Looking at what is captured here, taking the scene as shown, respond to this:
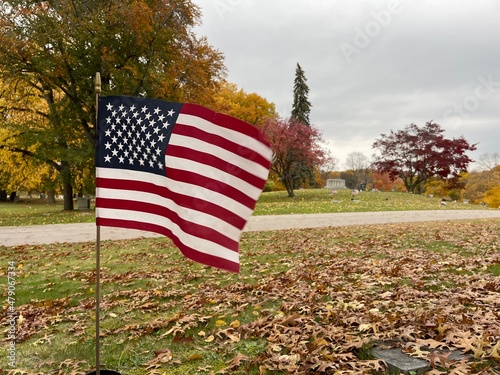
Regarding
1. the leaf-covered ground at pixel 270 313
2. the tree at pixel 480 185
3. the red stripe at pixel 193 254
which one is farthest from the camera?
the tree at pixel 480 185

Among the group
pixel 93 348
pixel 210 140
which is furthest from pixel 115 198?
pixel 93 348

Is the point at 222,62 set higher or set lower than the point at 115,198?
higher

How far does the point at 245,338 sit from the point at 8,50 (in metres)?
19.4

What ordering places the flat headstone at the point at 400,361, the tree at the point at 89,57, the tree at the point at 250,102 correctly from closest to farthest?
the flat headstone at the point at 400,361
the tree at the point at 89,57
the tree at the point at 250,102

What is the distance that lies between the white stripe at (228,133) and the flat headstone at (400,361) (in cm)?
185

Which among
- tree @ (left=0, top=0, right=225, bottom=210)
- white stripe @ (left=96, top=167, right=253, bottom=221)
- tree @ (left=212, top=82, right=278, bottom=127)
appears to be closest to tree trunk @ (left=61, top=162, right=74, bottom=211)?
tree @ (left=0, top=0, right=225, bottom=210)

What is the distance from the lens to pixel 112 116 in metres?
2.99

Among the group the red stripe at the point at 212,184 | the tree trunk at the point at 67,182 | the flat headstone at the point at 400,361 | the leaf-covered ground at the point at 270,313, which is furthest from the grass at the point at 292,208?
the flat headstone at the point at 400,361

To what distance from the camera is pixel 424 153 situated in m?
40.0

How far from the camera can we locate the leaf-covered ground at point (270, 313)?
3.21 m

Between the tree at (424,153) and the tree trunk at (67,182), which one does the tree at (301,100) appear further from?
the tree trunk at (67,182)

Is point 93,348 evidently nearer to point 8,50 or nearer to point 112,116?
point 112,116

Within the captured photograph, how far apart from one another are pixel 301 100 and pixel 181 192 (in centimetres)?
5089

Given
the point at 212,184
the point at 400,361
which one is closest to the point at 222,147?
the point at 212,184
